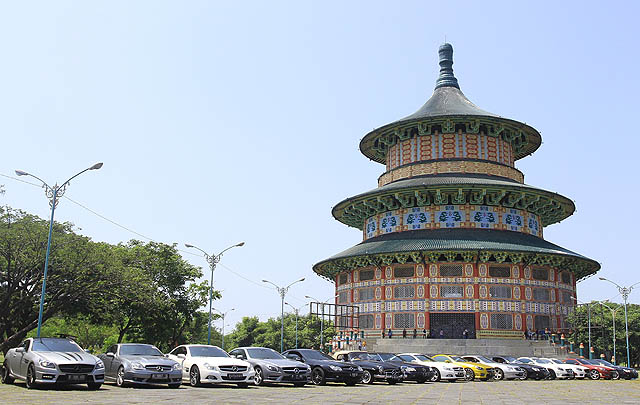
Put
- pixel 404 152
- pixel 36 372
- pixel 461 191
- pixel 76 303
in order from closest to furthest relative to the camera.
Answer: pixel 36 372, pixel 76 303, pixel 461 191, pixel 404 152

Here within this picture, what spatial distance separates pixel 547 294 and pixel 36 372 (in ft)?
131

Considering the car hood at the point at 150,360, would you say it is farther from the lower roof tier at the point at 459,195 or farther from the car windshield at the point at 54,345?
the lower roof tier at the point at 459,195

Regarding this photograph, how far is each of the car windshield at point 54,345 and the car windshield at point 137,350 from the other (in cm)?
168

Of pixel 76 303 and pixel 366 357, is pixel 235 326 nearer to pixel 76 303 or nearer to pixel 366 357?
pixel 76 303

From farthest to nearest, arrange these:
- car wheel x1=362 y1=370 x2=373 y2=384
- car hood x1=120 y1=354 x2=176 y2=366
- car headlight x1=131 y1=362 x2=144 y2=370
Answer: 1. car wheel x1=362 y1=370 x2=373 y2=384
2. car hood x1=120 y1=354 x2=176 y2=366
3. car headlight x1=131 y1=362 x2=144 y2=370

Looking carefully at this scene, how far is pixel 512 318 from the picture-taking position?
46.7 m

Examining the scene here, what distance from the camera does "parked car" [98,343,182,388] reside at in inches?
814

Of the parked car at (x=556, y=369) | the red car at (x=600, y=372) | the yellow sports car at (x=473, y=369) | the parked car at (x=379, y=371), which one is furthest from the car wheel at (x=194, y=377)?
the red car at (x=600, y=372)

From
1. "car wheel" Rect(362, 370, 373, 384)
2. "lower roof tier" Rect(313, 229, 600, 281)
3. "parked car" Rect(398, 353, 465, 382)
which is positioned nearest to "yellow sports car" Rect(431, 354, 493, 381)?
"parked car" Rect(398, 353, 465, 382)

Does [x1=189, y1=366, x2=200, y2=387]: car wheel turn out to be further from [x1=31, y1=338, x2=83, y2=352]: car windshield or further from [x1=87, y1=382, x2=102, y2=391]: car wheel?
[x1=31, y1=338, x2=83, y2=352]: car windshield

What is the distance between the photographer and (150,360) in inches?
835

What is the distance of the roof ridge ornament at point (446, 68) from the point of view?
6316 cm

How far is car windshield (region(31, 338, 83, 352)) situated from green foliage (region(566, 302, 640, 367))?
4044cm

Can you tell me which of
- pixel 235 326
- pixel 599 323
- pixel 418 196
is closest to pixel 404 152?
pixel 418 196
